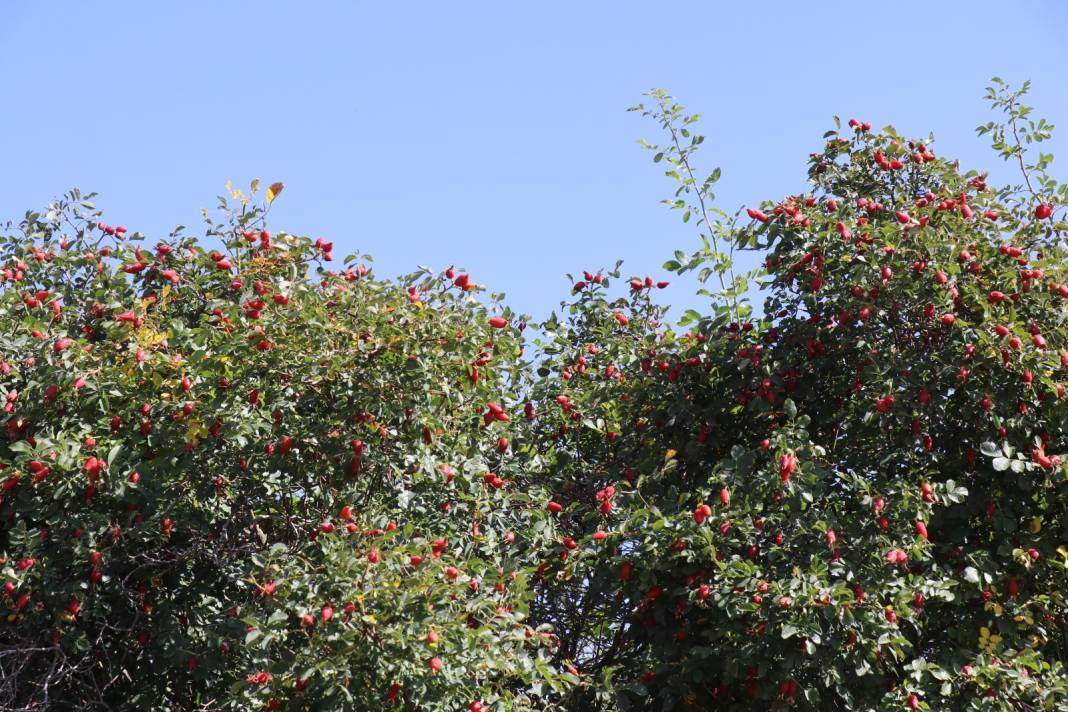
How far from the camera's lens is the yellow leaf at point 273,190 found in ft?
22.3

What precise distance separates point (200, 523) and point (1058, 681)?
4.33m

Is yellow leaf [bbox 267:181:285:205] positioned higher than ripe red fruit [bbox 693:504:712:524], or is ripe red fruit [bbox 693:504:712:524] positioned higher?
yellow leaf [bbox 267:181:285:205]

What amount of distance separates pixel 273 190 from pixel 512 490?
224 centimetres

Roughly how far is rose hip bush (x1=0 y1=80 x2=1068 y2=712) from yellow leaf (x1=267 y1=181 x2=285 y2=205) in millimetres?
13

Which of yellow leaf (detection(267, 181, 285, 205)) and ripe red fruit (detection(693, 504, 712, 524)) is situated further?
yellow leaf (detection(267, 181, 285, 205))

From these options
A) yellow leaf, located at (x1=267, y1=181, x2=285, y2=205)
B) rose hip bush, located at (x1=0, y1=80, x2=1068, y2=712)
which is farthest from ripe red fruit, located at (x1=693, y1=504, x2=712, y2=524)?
yellow leaf, located at (x1=267, y1=181, x2=285, y2=205)

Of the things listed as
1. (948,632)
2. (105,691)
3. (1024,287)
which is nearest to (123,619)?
(105,691)

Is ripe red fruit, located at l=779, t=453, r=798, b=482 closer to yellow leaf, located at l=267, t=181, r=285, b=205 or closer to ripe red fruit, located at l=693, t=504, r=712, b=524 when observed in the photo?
ripe red fruit, located at l=693, t=504, r=712, b=524

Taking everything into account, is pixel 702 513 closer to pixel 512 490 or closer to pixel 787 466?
Answer: pixel 787 466

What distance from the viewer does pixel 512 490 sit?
7.09m

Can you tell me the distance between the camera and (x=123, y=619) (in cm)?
654

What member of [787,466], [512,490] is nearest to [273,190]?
[512,490]

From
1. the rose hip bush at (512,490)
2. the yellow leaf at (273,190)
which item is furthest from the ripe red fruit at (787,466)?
the yellow leaf at (273,190)

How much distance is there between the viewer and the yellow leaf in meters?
6.80
